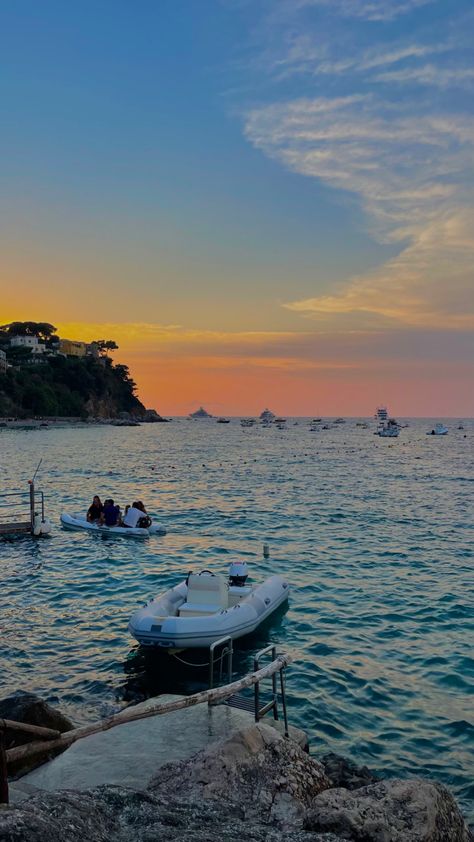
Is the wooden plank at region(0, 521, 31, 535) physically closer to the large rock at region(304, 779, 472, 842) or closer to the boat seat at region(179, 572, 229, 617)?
the boat seat at region(179, 572, 229, 617)

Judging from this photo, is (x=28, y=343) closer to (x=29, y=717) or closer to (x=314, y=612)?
(x=314, y=612)

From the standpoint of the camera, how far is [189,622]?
11.7m

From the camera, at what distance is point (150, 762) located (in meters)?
6.62

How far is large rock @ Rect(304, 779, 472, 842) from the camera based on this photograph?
481 cm

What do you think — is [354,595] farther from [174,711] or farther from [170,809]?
[170,809]

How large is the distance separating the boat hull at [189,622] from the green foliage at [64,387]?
126 meters

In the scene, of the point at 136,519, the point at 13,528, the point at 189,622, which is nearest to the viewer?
the point at 189,622

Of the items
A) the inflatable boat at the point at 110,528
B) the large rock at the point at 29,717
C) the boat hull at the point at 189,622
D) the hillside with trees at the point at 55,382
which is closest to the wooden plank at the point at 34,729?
the large rock at the point at 29,717

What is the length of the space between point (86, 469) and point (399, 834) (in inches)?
1887

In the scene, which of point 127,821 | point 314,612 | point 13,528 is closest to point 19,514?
point 13,528

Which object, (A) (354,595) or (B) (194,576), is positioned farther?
(A) (354,595)

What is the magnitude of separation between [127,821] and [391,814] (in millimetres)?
2252

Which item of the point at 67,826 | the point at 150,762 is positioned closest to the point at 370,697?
the point at 150,762

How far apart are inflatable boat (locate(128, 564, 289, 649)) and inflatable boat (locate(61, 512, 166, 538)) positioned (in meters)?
9.58
